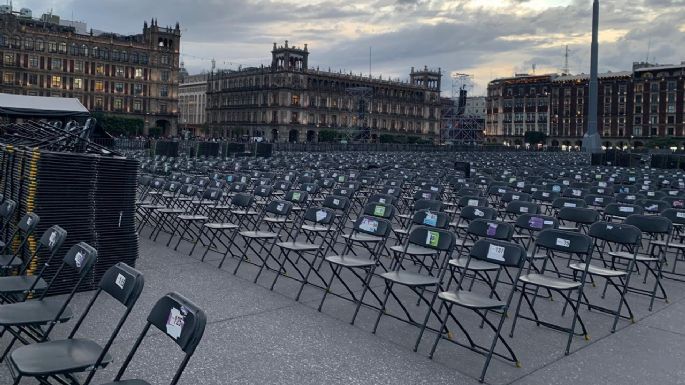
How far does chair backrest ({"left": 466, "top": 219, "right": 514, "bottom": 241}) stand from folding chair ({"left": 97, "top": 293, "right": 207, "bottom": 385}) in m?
4.22

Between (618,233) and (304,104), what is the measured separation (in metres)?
98.9

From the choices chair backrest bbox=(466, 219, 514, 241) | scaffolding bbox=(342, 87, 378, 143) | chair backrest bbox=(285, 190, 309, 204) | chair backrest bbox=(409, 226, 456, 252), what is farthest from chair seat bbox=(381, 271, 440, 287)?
scaffolding bbox=(342, 87, 378, 143)

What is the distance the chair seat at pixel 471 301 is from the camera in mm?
4938

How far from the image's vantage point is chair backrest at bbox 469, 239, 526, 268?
5347mm

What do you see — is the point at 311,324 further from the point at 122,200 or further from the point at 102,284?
the point at 122,200

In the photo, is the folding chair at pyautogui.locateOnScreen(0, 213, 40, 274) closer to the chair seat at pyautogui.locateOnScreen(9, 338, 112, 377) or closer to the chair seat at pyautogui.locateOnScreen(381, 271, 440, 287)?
the chair seat at pyautogui.locateOnScreen(9, 338, 112, 377)

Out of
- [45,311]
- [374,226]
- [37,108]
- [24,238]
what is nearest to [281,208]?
[374,226]

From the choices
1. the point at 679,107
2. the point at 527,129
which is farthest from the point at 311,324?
the point at 527,129

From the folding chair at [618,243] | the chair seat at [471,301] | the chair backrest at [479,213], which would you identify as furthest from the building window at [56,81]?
the chair seat at [471,301]

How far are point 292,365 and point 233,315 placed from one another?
1520 mm

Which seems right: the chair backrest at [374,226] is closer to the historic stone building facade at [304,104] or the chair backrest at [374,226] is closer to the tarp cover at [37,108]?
the tarp cover at [37,108]

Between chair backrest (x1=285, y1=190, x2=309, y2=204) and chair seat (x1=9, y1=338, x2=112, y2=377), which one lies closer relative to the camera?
chair seat (x1=9, y1=338, x2=112, y2=377)

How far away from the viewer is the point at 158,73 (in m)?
95.2

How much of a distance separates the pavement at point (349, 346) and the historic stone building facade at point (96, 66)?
292 ft
